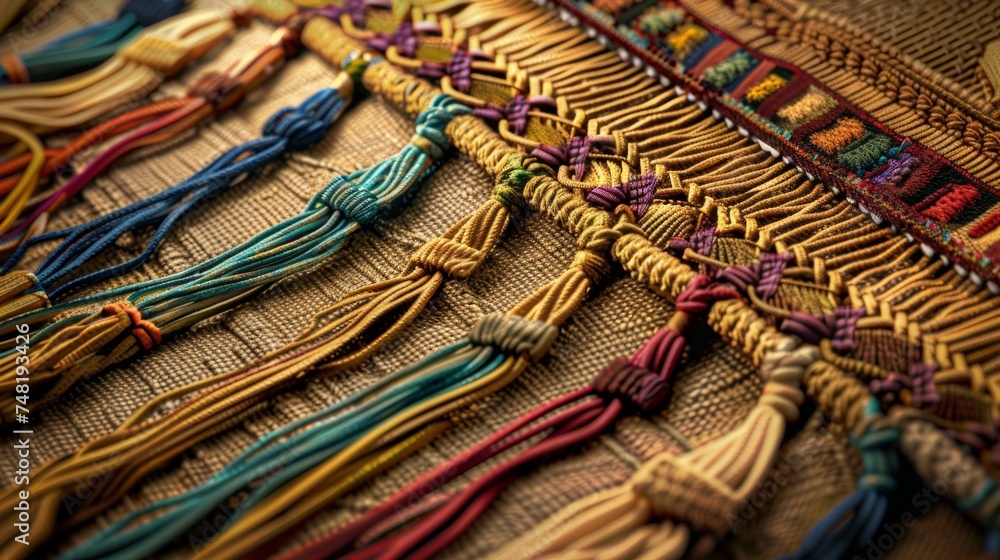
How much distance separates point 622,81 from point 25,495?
3.20 feet

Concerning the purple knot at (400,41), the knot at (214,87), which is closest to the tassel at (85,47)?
the knot at (214,87)

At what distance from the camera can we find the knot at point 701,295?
105 cm

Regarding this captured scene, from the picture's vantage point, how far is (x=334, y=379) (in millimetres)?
1109

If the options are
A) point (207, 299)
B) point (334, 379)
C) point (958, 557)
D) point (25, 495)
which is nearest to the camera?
point (958, 557)

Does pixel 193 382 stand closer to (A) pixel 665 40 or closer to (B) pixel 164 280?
(B) pixel 164 280

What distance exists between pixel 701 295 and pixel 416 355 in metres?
0.35

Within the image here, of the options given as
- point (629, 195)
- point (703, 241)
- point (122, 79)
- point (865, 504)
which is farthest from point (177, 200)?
point (865, 504)

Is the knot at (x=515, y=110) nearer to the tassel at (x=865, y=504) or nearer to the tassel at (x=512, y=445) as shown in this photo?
the tassel at (x=512, y=445)

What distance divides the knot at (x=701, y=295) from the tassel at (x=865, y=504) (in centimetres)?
20

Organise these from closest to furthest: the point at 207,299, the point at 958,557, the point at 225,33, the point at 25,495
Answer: the point at 958,557 → the point at 25,495 → the point at 207,299 → the point at 225,33

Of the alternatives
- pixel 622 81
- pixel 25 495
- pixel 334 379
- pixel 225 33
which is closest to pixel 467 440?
pixel 334 379

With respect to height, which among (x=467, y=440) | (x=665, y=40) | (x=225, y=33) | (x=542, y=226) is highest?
(x=225, y=33)

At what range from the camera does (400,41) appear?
4.87 ft

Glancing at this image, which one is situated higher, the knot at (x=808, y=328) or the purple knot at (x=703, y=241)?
the purple knot at (x=703, y=241)
